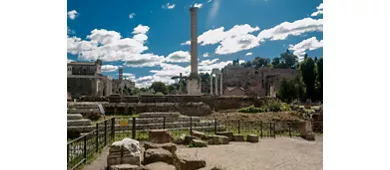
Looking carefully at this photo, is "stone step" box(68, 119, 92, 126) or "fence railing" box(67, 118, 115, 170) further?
"stone step" box(68, 119, 92, 126)

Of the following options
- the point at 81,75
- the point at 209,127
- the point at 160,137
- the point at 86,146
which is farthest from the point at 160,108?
the point at 86,146

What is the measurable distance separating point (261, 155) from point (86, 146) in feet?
9.80

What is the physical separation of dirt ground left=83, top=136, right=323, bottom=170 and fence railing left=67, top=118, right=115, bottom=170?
14 cm

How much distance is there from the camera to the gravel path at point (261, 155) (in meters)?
4.35

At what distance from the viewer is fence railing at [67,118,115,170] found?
366cm

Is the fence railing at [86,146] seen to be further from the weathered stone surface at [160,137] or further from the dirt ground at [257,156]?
the weathered stone surface at [160,137]

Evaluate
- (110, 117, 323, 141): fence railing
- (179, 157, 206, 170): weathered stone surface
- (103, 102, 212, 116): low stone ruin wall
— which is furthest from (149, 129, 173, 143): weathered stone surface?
(103, 102, 212, 116): low stone ruin wall

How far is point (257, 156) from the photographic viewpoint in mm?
5062

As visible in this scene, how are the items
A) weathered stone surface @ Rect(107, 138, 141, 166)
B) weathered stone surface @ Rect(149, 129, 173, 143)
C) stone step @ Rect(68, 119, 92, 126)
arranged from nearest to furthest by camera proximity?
1. weathered stone surface @ Rect(107, 138, 141, 166)
2. weathered stone surface @ Rect(149, 129, 173, 143)
3. stone step @ Rect(68, 119, 92, 126)

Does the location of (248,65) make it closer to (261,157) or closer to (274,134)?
(274,134)

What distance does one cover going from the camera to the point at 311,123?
8148mm

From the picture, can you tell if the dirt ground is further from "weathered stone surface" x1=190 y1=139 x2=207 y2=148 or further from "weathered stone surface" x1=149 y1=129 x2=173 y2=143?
"weathered stone surface" x1=149 y1=129 x2=173 y2=143

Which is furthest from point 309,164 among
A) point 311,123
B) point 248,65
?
→ point 248,65
